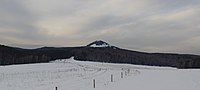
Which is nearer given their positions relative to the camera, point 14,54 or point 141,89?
point 141,89

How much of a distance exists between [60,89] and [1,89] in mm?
5280

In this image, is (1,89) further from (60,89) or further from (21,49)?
(21,49)

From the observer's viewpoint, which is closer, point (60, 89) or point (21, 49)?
point (60, 89)

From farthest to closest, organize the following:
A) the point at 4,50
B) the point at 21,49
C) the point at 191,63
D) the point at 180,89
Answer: the point at 21,49, the point at 4,50, the point at 191,63, the point at 180,89

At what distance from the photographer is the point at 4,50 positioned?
16375 centimetres

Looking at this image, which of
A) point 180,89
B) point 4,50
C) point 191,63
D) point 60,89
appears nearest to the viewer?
point 180,89

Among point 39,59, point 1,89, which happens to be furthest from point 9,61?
point 1,89

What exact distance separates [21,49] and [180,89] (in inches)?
6728

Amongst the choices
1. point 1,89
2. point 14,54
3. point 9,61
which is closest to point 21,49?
point 14,54

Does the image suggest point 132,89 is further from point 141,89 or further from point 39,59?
point 39,59

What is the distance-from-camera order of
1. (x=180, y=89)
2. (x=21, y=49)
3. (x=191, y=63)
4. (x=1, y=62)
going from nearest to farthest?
(x=180, y=89) < (x=191, y=63) < (x=1, y=62) < (x=21, y=49)

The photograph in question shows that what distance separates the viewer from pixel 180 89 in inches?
924

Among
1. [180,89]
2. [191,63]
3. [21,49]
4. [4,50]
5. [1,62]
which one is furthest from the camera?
[21,49]

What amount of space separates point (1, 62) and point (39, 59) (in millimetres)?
23618
